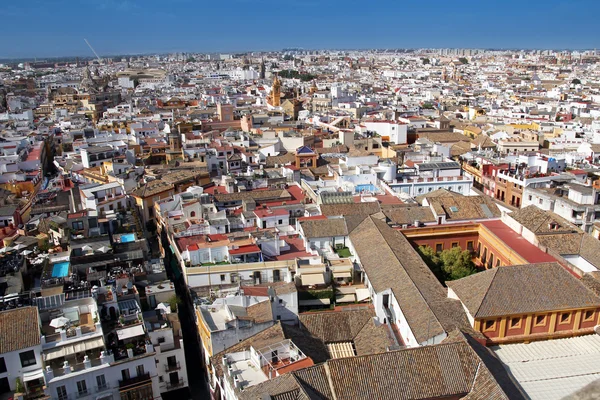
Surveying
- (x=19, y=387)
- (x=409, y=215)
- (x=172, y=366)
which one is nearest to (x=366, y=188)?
(x=409, y=215)

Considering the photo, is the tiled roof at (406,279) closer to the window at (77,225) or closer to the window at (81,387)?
the window at (81,387)

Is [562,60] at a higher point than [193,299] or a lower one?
higher

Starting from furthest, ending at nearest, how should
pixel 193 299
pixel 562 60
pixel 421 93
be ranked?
pixel 562 60, pixel 421 93, pixel 193 299

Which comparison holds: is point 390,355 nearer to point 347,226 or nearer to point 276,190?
point 347,226

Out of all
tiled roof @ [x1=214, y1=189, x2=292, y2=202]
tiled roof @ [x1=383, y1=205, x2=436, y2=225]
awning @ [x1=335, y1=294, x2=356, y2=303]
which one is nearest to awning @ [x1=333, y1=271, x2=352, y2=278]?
awning @ [x1=335, y1=294, x2=356, y2=303]

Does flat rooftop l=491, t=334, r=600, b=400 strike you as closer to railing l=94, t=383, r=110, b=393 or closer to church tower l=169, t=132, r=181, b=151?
railing l=94, t=383, r=110, b=393

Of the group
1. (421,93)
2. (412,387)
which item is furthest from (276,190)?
(421,93)
